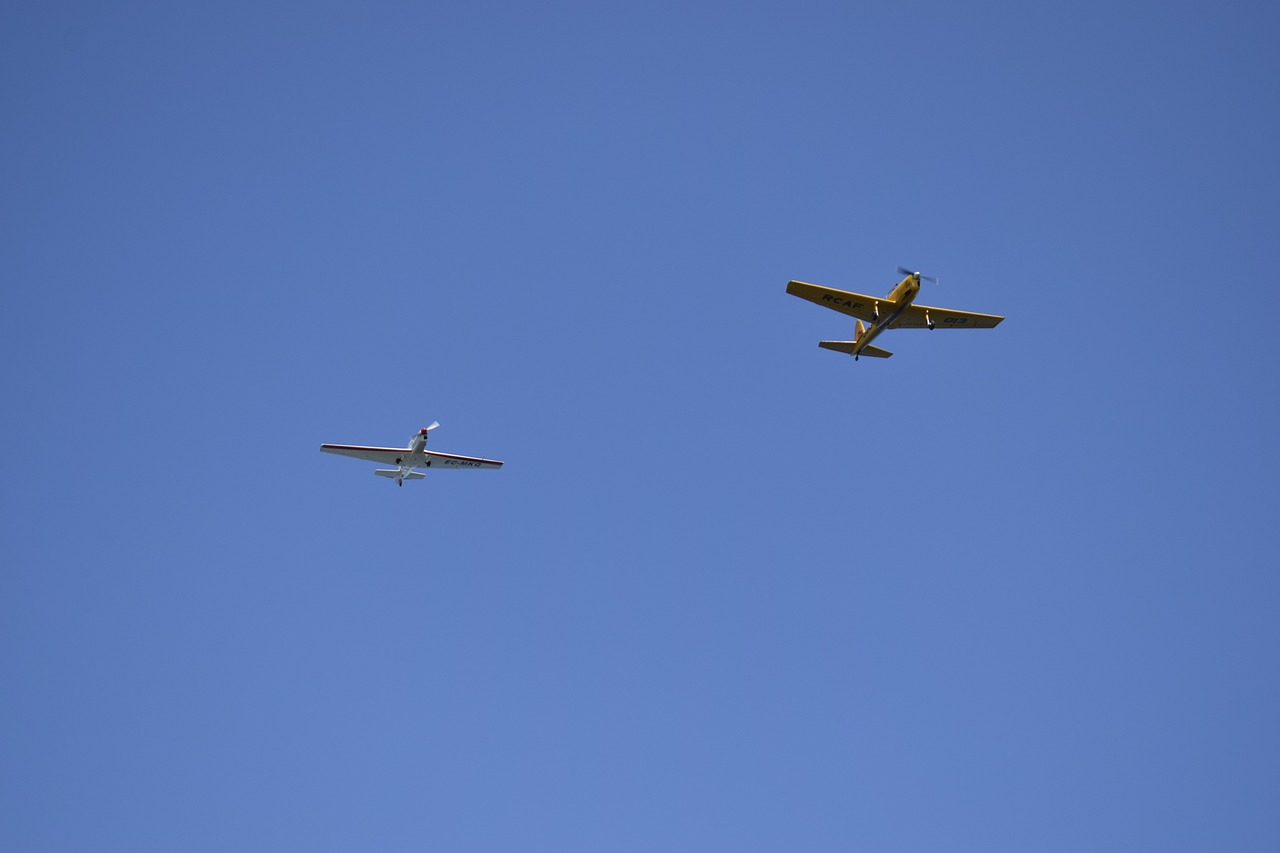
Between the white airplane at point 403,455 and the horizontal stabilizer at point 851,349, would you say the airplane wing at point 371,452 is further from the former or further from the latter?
the horizontal stabilizer at point 851,349

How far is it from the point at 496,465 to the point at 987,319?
26505 millimetres

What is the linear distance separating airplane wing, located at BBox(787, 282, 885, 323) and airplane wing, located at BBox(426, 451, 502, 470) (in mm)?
19877

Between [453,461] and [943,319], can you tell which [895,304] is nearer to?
[943,319]

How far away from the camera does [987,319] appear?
52812 millimetres

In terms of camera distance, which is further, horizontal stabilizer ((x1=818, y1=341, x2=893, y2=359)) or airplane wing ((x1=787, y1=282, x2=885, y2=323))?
horizontal stabilizer ((x1=818, y1=341, x2=893, y2=359))

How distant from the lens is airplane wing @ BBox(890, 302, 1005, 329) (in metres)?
51.4

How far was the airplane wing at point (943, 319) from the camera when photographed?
169 feet

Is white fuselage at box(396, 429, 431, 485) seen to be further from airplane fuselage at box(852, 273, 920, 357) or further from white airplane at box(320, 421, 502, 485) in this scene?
airplane fuselage at box(852, 273, 920, 357)

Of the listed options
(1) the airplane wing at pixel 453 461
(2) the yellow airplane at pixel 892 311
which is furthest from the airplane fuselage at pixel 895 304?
(1) the airplane wing at pixel 453 461

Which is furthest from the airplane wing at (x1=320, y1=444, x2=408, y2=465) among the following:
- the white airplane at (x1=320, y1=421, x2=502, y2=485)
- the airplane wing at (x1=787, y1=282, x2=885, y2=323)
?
the airplane wing at (x1=787, y1=282, x2=885, y2=323)

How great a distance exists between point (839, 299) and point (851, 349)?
18.6 feet

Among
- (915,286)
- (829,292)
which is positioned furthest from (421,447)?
(915,286)

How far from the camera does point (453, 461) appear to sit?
5903 centimetres

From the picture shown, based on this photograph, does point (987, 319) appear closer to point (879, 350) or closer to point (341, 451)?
point (879, 350)
